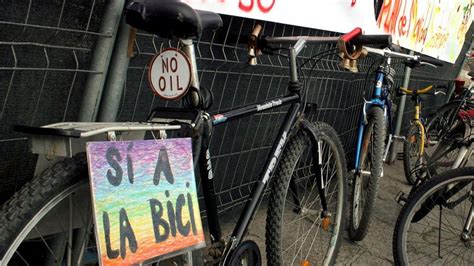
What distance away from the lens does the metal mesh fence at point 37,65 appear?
164cm

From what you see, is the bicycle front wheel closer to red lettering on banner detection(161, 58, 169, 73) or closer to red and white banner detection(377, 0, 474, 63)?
red lettering on banner detection(161, 58, 169, 73)

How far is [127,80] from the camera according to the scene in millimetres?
2113

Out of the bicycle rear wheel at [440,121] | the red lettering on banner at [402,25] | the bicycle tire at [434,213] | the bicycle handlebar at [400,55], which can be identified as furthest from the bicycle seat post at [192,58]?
the bicycle rear wheel at [440,121]

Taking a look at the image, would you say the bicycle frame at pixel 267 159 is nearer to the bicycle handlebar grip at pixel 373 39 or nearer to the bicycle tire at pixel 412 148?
the bicycle handlebar grip at pixel 373 39

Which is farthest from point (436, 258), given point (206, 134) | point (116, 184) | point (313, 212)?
point (116, 184)

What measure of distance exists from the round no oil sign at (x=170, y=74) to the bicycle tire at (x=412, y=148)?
3872mm

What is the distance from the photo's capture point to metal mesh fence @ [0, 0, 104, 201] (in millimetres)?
1639

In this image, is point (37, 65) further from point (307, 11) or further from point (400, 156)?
point (400, 156)

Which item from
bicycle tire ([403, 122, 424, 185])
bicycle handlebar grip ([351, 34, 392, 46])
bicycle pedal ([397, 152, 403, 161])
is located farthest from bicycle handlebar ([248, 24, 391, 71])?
bicycle pedal ([397, 152, 403, 161])

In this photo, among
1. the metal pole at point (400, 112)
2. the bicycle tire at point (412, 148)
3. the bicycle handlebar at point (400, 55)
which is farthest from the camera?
the metal pole at point (400, 112)

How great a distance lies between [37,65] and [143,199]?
0.76 meters

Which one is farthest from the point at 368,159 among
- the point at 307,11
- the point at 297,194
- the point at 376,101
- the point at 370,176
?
the point at 307,11

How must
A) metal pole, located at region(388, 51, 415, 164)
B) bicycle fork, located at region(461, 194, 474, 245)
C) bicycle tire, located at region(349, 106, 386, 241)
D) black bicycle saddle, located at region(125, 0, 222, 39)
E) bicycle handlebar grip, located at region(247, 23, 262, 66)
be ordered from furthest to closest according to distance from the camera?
metal pole, located at region(388, 51, 415, 164) < bicycle tire, located at region(349, 106, 386, 241) < bicycle fork, located at region(461, 194, 474, 245) < bicycle handlebar grip, located at region(247, 23, 262, 66) < black bicycle saddle, located at region(125, 0, 222, 39)

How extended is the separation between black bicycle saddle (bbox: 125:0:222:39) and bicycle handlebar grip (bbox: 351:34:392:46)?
3.10 feet
